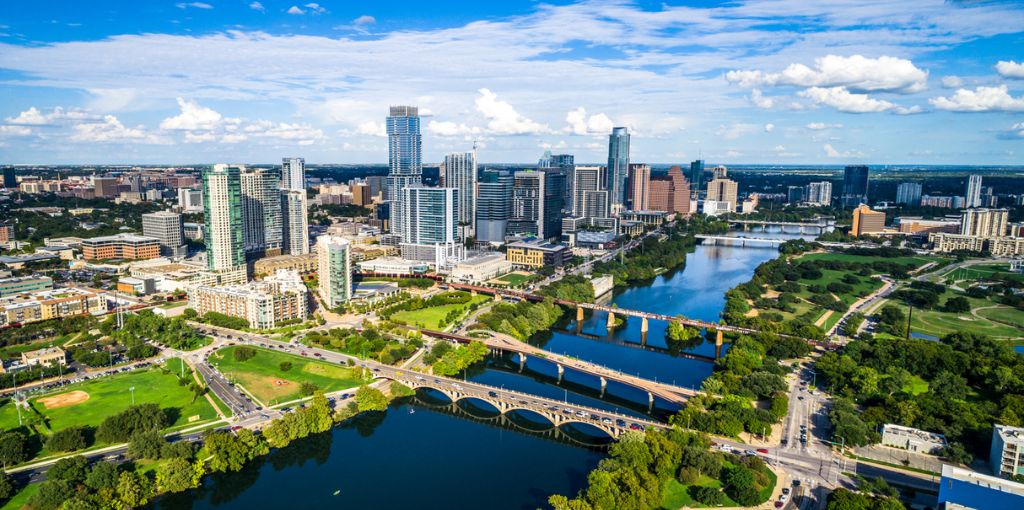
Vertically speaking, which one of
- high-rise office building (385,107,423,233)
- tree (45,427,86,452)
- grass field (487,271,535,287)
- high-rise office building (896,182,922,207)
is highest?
high-rise office building (385,107,423,233)

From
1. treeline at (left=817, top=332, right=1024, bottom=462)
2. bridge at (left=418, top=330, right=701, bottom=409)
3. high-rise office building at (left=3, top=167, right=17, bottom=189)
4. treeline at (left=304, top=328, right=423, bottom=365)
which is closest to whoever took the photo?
treeline at (left=817, top=332, right=1024, bottom=462)

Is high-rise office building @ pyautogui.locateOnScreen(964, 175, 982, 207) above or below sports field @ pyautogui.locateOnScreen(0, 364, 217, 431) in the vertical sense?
above

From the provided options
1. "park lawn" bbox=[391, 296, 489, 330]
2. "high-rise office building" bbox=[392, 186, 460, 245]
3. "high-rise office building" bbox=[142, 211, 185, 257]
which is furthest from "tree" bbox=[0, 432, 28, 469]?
"high-rise office building" bbox=[142, 211, 185, 257]

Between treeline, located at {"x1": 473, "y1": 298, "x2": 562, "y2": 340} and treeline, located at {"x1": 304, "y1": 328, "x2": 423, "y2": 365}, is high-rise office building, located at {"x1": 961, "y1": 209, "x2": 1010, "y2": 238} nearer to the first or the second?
treeline, located at {"x1": 473, "y1": 298, "x2": 562, "y2": 340}

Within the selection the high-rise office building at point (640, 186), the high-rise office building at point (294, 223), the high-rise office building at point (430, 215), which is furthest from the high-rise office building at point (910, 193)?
the high-rise office building at point (294, 223)

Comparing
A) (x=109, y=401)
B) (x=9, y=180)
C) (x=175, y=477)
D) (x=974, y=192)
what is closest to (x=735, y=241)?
(x=974, y=192)

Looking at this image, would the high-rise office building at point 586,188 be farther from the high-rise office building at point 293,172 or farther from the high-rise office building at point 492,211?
the high-rise office building at point 293,172

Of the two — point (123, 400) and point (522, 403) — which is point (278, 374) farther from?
point (522, 403)
